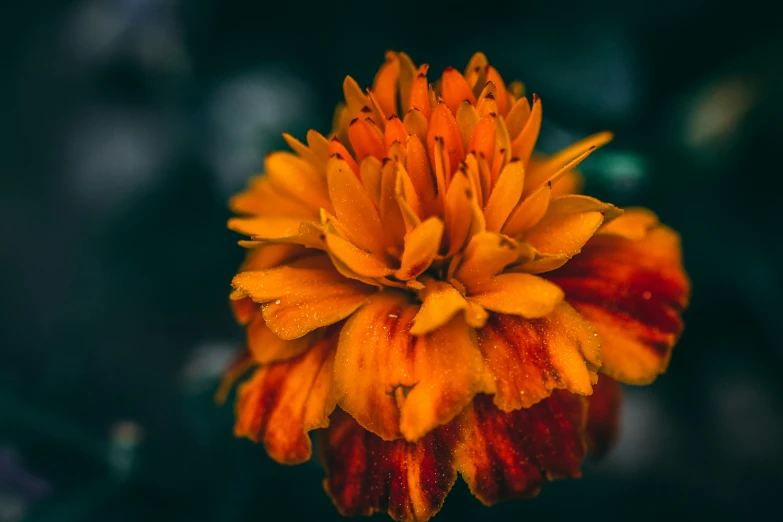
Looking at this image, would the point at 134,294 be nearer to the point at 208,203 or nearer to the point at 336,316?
the point at 208,203

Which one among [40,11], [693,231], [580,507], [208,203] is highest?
[40,11]

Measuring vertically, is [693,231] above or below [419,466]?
below

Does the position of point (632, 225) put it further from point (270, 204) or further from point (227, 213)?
point (227, 213)

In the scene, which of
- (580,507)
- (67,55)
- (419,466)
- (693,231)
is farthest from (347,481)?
(67,55)

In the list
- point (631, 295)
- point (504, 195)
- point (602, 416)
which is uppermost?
point (504, 195)

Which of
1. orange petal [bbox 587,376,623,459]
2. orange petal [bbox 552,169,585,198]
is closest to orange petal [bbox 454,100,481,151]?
orange petal [bbox 552,169,585,198]

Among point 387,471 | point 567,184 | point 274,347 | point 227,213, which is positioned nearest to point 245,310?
point 274,347

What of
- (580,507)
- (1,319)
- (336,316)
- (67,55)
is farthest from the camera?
(67,55)
